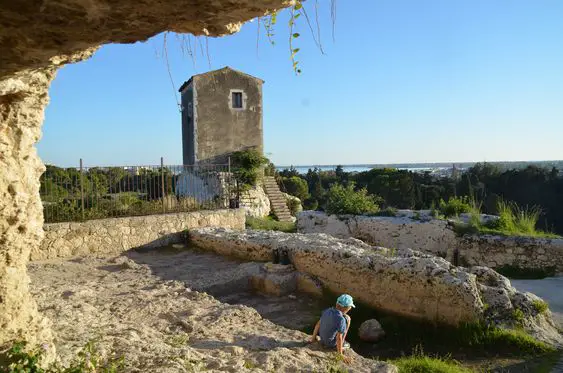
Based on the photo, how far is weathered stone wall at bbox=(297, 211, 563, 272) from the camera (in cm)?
884

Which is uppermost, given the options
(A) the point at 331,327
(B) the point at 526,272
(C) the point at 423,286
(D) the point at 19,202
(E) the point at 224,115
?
(E) the point at 224,115

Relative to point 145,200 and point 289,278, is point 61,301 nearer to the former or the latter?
point 289,278

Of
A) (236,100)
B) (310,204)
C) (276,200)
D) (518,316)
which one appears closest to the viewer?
(518,316)

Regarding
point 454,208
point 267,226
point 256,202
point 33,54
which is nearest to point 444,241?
point 454,208

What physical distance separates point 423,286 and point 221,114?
1800 centimetres

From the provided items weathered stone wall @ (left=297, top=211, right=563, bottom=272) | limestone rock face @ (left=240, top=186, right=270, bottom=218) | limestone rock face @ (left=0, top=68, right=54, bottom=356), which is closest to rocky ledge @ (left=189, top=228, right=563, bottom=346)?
weathered stone wall @ (left=297, top=211, right=563, bottom=272)

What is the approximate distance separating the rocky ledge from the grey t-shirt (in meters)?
→ 1.60

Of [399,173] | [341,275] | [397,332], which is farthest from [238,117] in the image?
[399,173]

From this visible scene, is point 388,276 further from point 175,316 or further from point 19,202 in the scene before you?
point 19,202

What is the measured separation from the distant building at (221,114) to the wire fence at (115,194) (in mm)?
9316

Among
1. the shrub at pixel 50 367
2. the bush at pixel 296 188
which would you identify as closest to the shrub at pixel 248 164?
the bush at pixel 296 188

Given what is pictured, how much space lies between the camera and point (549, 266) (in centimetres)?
869

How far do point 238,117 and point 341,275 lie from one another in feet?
55.6

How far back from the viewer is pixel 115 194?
10.5 m
